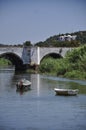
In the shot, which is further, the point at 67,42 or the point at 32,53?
the point at 67,42

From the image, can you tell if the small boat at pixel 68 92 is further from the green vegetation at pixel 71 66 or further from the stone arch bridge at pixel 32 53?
the stone arch bridge at pixel 32 53

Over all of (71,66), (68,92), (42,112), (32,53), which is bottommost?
(42,112)

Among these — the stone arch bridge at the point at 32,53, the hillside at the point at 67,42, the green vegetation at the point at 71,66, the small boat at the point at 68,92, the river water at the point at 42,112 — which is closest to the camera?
the river water at the point at 42,112

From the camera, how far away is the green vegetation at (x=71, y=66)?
5378 cm

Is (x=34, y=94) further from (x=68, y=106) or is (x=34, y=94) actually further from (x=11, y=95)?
(x=68, y=106)

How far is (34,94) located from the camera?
34.5 meters

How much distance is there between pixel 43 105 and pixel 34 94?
703 centimetres

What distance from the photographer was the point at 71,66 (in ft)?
190

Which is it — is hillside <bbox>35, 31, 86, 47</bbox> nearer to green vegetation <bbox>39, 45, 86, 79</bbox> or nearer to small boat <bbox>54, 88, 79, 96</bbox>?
green vegetation <bbox>39, 45, 86, 79</bbox>

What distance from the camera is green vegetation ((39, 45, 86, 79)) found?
53.8 meters

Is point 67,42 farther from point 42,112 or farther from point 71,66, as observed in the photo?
point 42,112

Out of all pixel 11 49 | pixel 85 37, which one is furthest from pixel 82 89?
pixel 85 37

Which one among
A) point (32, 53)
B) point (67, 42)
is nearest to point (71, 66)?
point (32, 53)

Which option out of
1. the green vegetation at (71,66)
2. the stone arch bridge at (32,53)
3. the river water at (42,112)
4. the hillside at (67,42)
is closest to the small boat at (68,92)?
the river water at (42,112)
